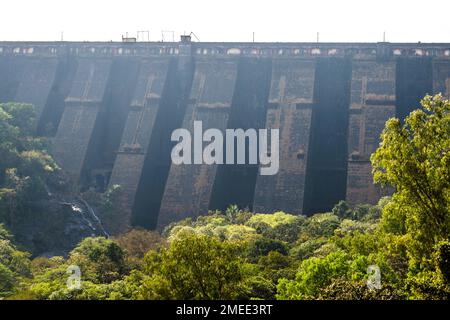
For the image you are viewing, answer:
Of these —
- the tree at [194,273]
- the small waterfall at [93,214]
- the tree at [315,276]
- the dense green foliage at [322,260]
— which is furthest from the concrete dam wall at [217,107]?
the tree at [194,273]

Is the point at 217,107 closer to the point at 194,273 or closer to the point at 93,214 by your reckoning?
the point at 93,214

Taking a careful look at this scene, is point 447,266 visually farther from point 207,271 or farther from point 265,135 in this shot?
point 265,135

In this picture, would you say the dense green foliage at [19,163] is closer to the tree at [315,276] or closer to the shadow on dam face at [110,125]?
the shadow on dam face at [110,125]

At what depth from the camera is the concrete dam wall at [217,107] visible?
43.3 metres

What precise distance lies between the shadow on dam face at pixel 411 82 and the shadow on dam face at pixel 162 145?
38.9 ft

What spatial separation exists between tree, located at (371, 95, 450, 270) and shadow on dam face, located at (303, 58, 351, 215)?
80.6ft

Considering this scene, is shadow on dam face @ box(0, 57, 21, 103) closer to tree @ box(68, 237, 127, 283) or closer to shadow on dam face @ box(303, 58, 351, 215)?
shadow on dam face @ box(303, 58, 351, 215)

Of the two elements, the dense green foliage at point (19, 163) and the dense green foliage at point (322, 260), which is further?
the dense green foliage at point (19, 163)

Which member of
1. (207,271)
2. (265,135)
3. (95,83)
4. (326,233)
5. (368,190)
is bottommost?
(207,271)

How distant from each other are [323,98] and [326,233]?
1637 cm

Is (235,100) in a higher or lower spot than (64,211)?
higher

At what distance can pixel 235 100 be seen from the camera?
4797 centimetres

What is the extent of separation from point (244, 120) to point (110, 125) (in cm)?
809

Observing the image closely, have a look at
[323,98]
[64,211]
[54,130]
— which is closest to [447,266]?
[64,211]
